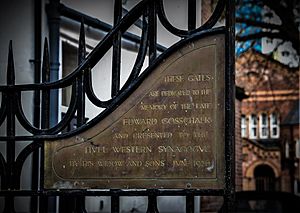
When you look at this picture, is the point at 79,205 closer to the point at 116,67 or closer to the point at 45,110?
the point at 45,110

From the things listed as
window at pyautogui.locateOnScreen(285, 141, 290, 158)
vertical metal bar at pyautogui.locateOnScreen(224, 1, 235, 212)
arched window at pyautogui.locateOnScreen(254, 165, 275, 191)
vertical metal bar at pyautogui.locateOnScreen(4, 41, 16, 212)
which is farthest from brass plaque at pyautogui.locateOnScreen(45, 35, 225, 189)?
arched window at pyautogui.locateOnScreen(254, 165, 275, 191)

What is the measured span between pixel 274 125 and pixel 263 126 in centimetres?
89

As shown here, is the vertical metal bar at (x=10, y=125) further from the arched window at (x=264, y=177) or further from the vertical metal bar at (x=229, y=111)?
the arched window at (x=264, y=177)

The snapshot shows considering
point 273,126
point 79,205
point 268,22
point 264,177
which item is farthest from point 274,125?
point 79,205

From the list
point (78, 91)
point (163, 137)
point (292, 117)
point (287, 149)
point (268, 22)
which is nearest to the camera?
point (163, 137)

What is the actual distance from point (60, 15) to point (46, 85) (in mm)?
2944

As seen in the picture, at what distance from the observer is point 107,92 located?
6.13 metres

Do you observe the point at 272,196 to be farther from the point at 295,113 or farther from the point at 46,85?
the point at 295,113

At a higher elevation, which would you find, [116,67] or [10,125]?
[116,67]

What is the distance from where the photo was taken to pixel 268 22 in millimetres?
15672

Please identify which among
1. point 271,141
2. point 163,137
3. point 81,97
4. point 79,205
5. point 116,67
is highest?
point 271,141

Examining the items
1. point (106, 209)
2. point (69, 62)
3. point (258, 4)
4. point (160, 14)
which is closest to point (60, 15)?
point (69, 62)

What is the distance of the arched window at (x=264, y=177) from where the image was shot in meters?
47.7

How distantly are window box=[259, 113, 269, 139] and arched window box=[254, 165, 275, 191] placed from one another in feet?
7.57
